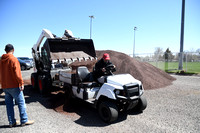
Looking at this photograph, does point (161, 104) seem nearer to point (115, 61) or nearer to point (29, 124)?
point (29, 124)

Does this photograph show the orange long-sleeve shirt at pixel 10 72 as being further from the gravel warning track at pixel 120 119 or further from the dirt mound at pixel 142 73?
the dirt mound at pixel 142 73

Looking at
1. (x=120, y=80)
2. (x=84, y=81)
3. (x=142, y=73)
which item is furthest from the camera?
(x=142, y=73)

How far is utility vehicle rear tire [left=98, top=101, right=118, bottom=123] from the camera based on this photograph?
3.67 meters

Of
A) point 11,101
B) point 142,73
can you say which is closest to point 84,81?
point 11,101

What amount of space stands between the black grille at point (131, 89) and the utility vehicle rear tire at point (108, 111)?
1.72 feet

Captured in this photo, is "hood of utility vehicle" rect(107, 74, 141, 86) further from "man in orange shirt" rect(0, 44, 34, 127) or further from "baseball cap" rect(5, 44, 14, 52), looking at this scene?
"baseball cap" rect(5, 44, 14, 52)

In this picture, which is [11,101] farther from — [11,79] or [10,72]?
[10,72]

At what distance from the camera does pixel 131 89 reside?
3.79m

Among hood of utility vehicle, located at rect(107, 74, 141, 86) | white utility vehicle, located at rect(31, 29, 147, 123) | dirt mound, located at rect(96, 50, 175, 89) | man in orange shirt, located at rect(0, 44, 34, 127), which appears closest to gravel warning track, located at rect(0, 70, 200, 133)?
white utility vehicle, located at rect(31, 29, 147, 123)

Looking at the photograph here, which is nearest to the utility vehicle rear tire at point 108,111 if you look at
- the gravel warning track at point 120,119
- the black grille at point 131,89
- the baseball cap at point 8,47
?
the gravel warning track at point 120,119

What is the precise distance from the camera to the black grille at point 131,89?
371 centimetres

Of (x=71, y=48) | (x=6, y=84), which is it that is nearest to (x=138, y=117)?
(x=6, y=84)

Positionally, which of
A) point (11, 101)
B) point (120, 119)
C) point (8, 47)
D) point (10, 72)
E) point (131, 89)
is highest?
point (8, 47)

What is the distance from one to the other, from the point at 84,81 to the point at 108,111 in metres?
1.69
